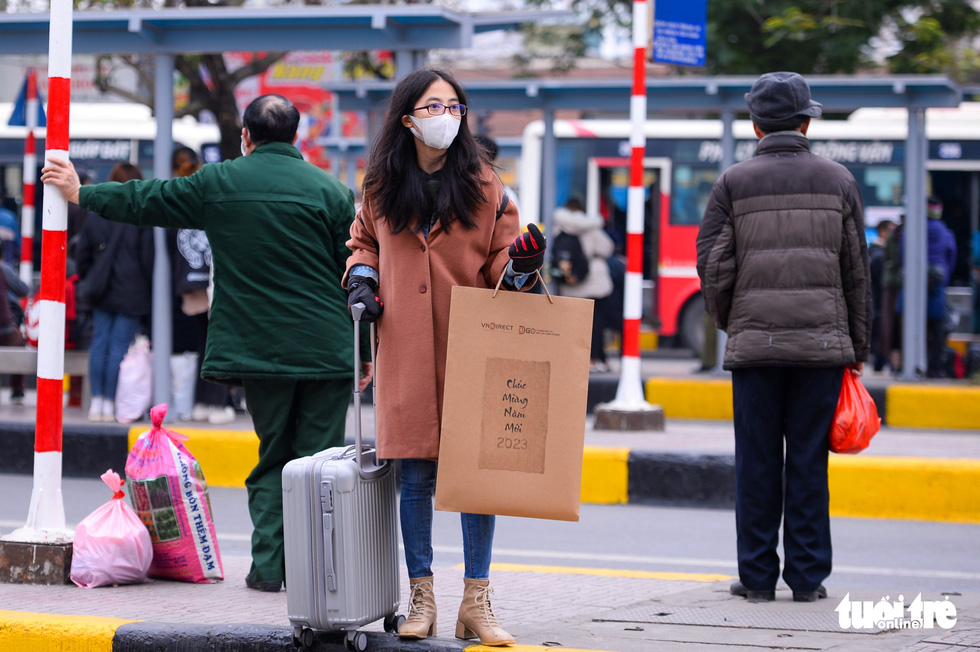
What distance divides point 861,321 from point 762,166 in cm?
70

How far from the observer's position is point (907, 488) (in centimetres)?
736

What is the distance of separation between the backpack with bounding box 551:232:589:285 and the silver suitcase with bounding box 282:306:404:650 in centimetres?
993

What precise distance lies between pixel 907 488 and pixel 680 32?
12.9 ft

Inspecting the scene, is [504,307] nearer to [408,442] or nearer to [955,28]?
[408,442]

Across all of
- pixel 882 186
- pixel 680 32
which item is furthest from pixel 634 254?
pixel 882 186

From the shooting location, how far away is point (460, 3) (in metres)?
18.6

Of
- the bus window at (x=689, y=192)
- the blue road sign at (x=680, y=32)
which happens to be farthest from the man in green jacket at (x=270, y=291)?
the bus window at (x=689, y=192)

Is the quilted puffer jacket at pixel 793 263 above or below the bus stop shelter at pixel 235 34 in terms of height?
below

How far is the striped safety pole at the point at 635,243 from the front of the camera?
358 inches

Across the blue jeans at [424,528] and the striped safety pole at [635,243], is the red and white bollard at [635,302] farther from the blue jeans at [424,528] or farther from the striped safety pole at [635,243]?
the blue jeans at [424,528]

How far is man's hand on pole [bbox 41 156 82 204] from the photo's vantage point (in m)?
4.73

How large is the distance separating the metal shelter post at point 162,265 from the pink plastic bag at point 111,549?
409 centimetres

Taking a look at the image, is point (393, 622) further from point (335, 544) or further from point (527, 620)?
point (527, 620)

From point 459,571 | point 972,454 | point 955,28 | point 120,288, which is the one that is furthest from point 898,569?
point 955,28
